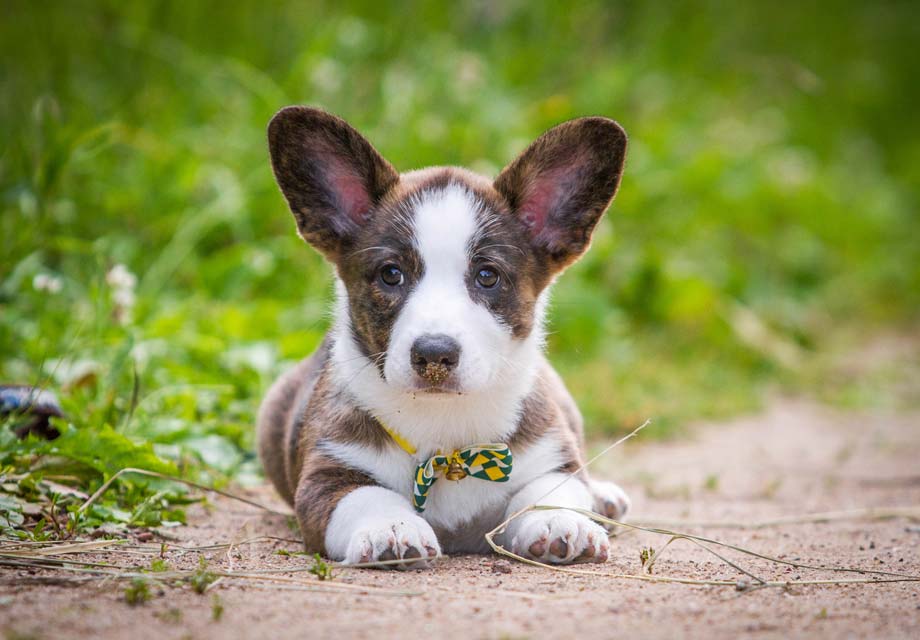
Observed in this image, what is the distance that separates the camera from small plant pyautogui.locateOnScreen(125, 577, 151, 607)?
2500 mm

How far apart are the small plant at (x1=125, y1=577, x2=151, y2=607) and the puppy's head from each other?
0.97 m

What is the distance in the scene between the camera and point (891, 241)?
443 inches

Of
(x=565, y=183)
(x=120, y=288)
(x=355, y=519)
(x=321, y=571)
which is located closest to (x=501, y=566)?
(x=355, y=519)

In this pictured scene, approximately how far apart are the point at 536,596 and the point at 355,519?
68cm

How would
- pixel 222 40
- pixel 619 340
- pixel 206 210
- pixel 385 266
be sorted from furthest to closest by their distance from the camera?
pixel 222 40, pixel 619 340, pixel 206 210, pixel 385 266

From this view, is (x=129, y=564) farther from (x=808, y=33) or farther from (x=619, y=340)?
(x=808, y=33)

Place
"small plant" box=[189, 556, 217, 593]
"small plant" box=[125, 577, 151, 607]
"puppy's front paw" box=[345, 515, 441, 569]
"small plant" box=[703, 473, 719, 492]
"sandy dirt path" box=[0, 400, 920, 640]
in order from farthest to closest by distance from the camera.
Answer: "small plant" box=[703, 473, 719, 492], "puppy's front paw" box=[345, 515, 441, 569], "small plant" box=[189, 556, 217, 593], "small plant" box=[125, 577, 151, 607], "sandy dirt path" box=[0, 400, 920, 640]

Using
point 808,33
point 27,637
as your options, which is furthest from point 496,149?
point 808,33

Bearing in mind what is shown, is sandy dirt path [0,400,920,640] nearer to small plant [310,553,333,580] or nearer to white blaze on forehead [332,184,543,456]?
small plant [310,553,333,580]

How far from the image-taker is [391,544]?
2986mm

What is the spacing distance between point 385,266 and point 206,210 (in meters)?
3.17

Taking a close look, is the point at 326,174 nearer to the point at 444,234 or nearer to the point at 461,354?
the point at 444,234

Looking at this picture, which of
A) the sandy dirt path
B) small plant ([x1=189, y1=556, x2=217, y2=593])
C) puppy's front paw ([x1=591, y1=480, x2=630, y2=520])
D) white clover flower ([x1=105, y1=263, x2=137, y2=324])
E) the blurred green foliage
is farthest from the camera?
the blurred green foliage

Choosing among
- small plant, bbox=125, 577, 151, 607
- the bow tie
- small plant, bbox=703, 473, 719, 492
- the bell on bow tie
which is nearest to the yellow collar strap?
the bow tie
